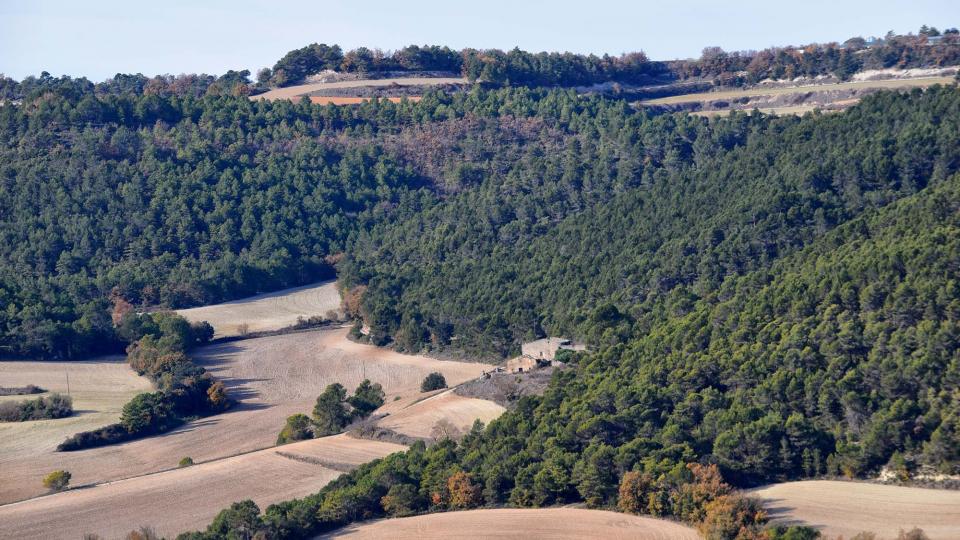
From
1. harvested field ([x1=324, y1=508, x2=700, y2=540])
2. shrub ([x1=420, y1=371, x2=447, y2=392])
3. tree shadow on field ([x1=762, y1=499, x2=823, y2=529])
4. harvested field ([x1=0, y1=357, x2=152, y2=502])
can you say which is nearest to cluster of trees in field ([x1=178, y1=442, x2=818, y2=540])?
tree shadow on field ([x1=762, y1=499, x2=823, y2=529])

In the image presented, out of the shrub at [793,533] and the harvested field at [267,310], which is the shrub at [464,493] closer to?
the shrub at [793,533]

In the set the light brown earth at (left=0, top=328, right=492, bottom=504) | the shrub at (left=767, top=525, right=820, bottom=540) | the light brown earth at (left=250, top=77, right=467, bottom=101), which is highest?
the light brown earth at (left=250, top=77, right=467, bottom=101)

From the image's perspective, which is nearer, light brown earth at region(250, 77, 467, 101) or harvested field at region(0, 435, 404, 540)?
harvested field at region(0, 435, 404, 540)

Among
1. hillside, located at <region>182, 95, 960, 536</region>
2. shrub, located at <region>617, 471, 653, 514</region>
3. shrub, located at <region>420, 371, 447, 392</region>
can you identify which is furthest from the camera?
shrub, located at <region>420, 371, 447, 392</region>

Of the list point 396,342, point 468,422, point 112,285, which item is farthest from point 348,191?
point 468,422

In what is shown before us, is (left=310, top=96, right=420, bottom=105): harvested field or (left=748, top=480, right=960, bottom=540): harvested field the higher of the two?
(left=310, top=96, right=420, bottom=105): harvested field

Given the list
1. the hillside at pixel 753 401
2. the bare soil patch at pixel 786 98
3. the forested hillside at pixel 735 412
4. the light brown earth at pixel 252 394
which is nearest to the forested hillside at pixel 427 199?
the light brown earth at pixel 252 394

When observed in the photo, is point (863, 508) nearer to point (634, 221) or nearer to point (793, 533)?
point (793, 533)

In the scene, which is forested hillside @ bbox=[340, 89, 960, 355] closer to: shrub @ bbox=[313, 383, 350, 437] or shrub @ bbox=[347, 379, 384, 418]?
shrub @ bbox=[347, 379, 384, 418]

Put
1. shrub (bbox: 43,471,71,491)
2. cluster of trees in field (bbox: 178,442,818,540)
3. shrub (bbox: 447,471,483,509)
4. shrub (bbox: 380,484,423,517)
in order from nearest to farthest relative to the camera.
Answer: cluster of trees in field (bbox: 178,442,818,540) < shrub (bbox: 380,484,423,517) < shrub (bbox: 447,471,483,509) < shrub (bbox: 43,471,71,491)
